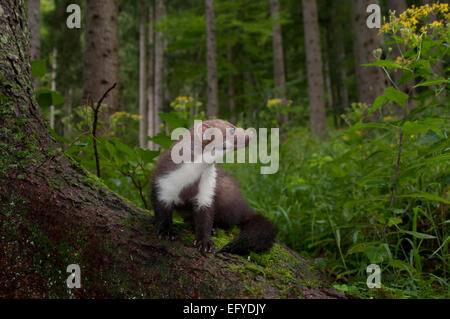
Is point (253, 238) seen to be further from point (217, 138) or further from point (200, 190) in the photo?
point (217, 138)

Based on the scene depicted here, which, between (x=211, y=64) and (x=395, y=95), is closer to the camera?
(x=395, y=95)

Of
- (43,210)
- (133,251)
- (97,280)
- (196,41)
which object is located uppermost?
(196,41)

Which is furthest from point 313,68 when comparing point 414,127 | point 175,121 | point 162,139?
point 414,127

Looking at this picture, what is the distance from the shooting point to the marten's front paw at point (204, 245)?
2043mm

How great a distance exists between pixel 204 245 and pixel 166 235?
0.83 feet

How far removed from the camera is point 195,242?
2.11 metres

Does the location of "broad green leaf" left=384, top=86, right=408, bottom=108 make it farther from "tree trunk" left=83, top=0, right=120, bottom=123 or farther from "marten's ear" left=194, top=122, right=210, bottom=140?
"tree trunk" left=83, top=0, right=120, bottom=123

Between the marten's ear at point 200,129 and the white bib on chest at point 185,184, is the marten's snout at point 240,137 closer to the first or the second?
the marten's ear at point 200,129

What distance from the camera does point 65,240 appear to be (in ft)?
5.78

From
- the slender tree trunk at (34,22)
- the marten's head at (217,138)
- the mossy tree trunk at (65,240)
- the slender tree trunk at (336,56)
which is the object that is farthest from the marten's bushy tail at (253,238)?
the slender tree trunk at (336,56)

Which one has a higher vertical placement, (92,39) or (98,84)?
(92,39)
